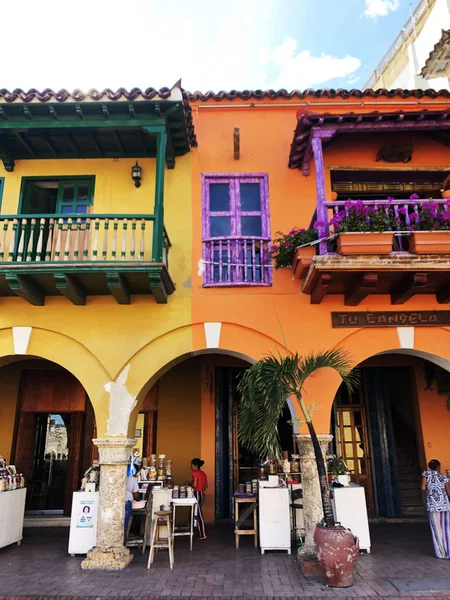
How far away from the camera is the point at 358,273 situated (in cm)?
655

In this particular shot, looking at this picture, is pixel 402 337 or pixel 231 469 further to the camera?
pixel 231 469

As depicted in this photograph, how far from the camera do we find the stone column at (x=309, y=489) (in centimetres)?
641

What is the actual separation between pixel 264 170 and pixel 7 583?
746 cm

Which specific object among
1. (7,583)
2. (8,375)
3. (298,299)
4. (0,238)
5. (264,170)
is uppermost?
(264,170)

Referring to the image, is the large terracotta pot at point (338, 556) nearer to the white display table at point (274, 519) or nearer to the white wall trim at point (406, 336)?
the white display table at point (274, 519)

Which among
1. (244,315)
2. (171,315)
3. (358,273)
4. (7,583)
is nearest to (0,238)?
(171,315)

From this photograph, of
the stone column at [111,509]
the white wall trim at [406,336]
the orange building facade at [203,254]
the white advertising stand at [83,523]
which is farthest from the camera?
the white wall trim at [406,336]

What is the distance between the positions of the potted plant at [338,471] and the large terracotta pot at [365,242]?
3725 millimetres

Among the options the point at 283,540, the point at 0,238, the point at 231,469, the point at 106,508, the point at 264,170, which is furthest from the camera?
the point at 231,469

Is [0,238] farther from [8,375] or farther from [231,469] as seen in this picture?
[231,469]

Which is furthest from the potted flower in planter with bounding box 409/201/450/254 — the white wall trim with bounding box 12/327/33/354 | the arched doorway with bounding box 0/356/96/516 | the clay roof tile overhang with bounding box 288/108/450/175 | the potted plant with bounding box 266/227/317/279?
the arched doorway with bounding box 0/356/96/516

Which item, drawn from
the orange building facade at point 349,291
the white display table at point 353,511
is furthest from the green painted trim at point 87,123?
the white display table at point 353,511

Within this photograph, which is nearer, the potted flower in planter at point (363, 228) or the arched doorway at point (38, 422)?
the potted flower in planter at point (363, 228)

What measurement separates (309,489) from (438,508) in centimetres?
204
